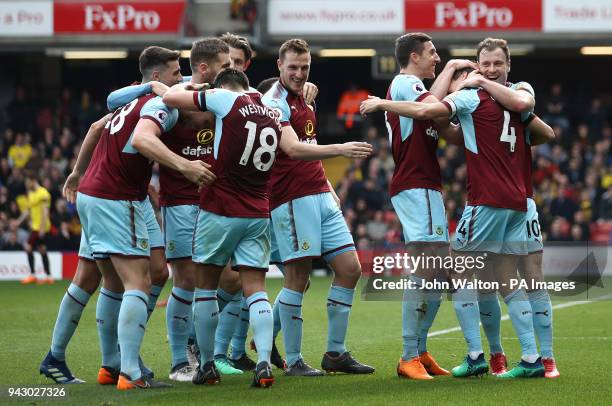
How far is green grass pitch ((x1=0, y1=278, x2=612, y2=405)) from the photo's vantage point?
274 inches

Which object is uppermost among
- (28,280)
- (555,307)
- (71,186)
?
(71,186)

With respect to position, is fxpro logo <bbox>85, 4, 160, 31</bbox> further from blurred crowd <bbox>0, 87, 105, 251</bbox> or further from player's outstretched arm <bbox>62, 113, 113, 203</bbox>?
player's outstretched arm <bbox>62, 113, 113, 203</bbox>

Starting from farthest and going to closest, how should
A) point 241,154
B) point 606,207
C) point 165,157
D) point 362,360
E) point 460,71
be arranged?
point 606,207
point 362,360
point 460,71
point 241,154
point 165,157

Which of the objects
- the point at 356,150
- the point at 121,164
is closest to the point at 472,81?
the point at 356,150

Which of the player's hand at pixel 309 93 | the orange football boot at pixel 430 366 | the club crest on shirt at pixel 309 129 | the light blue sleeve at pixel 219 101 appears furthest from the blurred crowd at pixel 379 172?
the light blue sleeve at pixel 219 101

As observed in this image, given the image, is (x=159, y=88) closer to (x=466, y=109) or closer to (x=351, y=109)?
(x=466, y=109)

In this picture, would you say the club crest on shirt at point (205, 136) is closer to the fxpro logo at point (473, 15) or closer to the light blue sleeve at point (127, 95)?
the light blue sleeve at point (127, 95)

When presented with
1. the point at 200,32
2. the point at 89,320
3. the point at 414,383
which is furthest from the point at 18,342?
the point at 200,32

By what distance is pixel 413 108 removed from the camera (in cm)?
767

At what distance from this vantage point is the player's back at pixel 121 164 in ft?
24.7

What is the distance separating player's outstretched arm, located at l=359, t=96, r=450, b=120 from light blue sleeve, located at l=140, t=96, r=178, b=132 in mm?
1357

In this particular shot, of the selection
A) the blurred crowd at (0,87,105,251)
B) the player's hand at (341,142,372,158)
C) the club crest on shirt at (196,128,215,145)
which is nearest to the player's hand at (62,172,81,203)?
the club crest on shirt at (196,128,215,145)

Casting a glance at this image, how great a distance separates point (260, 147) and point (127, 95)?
1.10 metres

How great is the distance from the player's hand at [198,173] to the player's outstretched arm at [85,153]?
1024 mm
